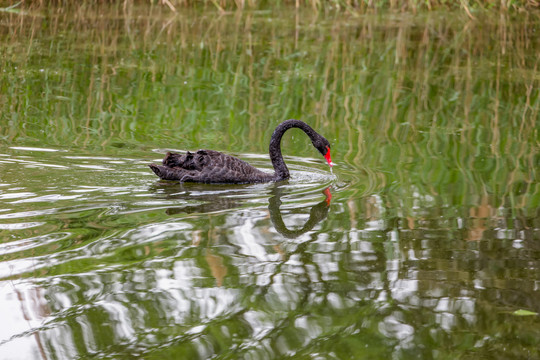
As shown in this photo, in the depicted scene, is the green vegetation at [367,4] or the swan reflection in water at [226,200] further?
the green vegetation at [367,4]

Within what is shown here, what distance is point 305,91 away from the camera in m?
10.8

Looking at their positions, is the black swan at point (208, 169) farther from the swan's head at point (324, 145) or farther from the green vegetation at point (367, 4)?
the green vegetation at point (367, 4)

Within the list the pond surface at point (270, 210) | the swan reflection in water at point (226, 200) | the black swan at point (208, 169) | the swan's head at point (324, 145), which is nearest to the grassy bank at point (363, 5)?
the pond surface at point (270, 210)

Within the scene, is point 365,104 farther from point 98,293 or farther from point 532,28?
point 532,28

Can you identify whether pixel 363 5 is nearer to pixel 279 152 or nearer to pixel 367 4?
pixel 367 4

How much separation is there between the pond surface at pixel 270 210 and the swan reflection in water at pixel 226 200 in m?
0.03

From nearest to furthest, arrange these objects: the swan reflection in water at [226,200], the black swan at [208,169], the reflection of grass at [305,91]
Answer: the swan reflection in water at [226,200] → the black swan at [208,169] → the reflection of grass at [305,91]

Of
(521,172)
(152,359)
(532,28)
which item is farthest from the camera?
(532,28)

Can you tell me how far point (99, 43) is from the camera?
14133mm

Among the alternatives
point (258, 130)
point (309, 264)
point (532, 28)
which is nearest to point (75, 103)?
point (258, 130)

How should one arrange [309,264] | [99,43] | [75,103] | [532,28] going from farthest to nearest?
1. [532,28]
2. [99,43]
3. [75,103]
4. [309,264]

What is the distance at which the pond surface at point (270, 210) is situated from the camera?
3.74 metres

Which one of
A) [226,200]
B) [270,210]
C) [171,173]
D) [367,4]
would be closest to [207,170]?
[171,173]

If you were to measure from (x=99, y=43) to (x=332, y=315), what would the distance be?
11182 millimetres
